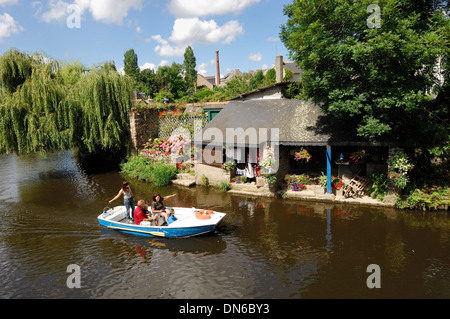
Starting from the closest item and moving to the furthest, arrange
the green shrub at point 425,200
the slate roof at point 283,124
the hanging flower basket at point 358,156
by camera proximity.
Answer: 1. the green shrub at point 425,200
2. the hanging flower basket at point 358,156
3. the slate roof at point 283,124

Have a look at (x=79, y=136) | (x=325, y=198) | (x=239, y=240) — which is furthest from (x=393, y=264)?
(x=79, y=136)

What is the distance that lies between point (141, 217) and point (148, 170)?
8056 mm

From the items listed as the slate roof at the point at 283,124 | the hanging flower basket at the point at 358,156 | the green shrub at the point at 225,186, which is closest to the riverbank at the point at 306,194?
the green shrub at the point at 225,186

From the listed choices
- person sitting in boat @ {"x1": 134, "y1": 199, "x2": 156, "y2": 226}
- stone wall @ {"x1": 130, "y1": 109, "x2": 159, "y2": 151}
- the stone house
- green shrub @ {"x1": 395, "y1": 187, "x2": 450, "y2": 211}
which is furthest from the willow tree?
green shrub @ {"x1": 395, "y1": 187, "x2": 450, "y2": 211}

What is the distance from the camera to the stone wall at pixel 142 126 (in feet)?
66.2

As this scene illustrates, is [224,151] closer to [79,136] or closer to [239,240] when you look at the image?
[239,240]

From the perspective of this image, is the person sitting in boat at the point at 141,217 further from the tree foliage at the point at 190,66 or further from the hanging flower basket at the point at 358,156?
the tree foliage at the point at 190,66

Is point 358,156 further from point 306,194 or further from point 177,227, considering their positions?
point 177,227

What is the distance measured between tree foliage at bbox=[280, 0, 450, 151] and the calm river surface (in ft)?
11.4

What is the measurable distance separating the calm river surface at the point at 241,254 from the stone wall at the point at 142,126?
7.26 m

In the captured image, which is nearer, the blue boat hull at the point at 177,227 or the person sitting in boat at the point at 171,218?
the blue boat hull at the point at 177,227

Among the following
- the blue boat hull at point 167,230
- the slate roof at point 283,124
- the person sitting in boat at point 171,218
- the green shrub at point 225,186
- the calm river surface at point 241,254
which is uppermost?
the slate roof at point 283,124

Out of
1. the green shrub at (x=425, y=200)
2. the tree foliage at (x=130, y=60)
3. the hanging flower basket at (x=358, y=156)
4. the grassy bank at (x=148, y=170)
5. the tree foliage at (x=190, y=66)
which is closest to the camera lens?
the green shrub at (x=425, y=200)

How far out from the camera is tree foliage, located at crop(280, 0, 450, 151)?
9977mm
